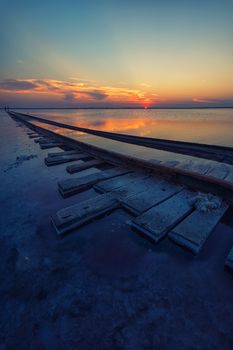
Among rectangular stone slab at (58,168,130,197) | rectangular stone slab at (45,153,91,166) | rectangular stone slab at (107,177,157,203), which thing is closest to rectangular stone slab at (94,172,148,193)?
rectangular stone slab at (107,177,157,203)

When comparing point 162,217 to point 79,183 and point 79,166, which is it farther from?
point 79,166

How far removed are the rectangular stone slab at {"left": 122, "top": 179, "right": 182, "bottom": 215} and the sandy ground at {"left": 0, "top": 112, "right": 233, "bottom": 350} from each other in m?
0.40

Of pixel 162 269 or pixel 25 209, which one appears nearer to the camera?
pixel 162 269

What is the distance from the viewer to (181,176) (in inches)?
142

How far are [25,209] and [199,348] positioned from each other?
9.30ft

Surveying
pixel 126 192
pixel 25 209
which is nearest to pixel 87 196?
pixel 126 192

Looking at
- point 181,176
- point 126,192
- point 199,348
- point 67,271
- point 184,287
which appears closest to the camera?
point 199,348

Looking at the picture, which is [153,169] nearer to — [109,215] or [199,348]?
[109,215]

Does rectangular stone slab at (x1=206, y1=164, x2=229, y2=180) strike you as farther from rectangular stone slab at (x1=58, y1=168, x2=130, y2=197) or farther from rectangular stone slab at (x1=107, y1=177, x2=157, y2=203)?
rectangular stone slab at (x1=58, y1=168, x2=130, y2=197)

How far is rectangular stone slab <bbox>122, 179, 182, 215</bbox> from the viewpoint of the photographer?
272 cm

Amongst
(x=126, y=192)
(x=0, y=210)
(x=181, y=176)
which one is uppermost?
(x=181, y=176)

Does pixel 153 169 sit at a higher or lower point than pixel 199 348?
higher

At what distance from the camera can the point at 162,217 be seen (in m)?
2.38

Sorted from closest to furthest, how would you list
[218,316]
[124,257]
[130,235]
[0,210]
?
[218,316], [124,257], [130,235], [0,210]
